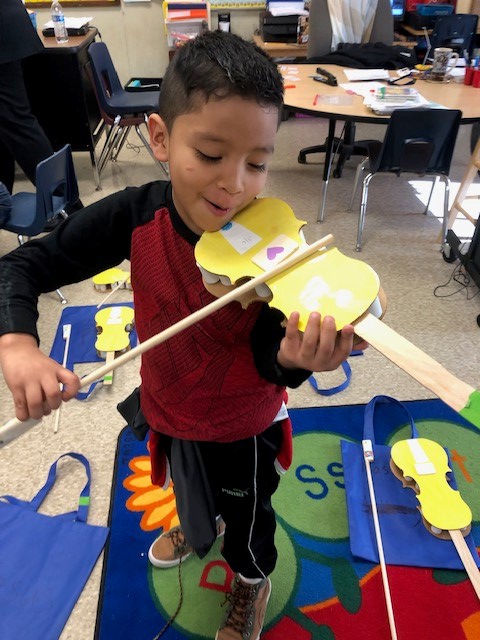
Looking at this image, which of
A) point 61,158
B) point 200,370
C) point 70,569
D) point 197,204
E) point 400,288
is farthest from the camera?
point 400,288

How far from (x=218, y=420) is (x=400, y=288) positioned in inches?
65.6

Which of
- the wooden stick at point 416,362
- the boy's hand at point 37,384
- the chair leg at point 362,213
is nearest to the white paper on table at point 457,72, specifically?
the chair leg at point 362,213

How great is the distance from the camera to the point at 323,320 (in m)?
0.57

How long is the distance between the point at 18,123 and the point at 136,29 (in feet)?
7.92

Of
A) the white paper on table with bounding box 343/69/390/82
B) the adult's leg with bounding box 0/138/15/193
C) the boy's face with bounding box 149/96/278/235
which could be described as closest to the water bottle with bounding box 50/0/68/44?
the adult's leg with bounding box 0/138/15/193

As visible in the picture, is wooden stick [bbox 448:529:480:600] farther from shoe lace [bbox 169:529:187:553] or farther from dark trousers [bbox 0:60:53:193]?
dark trousers [bbox 0:60:53:193]

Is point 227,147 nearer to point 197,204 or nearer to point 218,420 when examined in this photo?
point 197,204

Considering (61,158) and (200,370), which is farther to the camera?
(61,158)

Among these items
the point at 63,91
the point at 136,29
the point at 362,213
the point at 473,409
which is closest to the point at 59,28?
the point at 63,91

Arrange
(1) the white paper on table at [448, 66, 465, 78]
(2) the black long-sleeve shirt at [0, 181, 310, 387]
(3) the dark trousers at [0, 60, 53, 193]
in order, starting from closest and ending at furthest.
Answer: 1. (2) the black long-sleeve shirt at [0, 181, 310, 387]
2. (3) the dark trousers at [0, 60, 53, 193]
3. (1) the white paper on table at [448, 66, 465, 78]

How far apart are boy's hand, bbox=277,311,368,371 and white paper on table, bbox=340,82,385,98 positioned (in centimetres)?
230

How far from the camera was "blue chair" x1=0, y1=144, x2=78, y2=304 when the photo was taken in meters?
1.88

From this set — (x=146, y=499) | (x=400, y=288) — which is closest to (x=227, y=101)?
(x=146, y=499)

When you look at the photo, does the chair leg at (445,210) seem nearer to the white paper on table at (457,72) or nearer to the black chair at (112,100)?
the white paper on table at (457,72)
